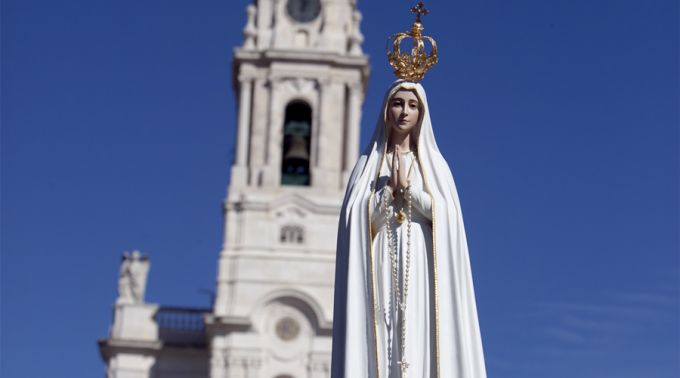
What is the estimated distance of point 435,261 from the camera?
9219mm

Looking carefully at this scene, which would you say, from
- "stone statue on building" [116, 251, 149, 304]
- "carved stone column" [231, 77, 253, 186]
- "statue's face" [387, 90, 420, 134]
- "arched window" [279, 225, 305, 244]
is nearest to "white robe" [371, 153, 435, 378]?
"statue's face" [387, 90, 420, 134]

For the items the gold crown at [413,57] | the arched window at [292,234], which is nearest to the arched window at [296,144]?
the arched window at [292,234]

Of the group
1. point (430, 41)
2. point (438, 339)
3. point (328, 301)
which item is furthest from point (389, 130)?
point (328, 301)

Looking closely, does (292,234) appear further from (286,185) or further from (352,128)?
(352,128)

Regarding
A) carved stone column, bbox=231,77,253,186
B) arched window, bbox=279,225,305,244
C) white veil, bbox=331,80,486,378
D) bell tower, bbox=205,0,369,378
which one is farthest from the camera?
carved stone column, bbox=231,77,253,186

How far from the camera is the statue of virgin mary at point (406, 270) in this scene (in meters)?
9.14

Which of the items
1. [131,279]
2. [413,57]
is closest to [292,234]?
[131,279]

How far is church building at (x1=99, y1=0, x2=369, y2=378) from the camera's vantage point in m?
42.1

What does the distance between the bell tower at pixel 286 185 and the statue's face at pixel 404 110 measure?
105ft

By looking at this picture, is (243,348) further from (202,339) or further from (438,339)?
(438,339)

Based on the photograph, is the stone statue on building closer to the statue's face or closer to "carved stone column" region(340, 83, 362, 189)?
"carved stone column" region(340, 83, 362, 189)

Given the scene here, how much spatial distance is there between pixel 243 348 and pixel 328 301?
2.42 m

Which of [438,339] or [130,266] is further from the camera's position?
[130,266]

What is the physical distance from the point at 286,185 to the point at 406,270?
34048mm
